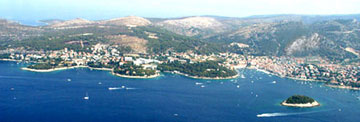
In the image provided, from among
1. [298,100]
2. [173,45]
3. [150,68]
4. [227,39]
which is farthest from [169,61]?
[227,39]

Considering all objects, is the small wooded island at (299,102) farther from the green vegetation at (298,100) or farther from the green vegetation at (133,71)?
the green vegetation at (133,71)

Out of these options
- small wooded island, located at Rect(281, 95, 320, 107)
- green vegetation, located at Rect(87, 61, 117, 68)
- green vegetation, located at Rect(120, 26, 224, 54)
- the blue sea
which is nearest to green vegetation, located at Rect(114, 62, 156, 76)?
the blue sea

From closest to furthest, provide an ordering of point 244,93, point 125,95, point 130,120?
point 130,120 < point 125,95 < point 244,93

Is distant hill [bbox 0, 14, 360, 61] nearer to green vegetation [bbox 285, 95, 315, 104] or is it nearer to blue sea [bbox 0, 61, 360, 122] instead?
blue sea [bbox 0, 61, 360, 122]

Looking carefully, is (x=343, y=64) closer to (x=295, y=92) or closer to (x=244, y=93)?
(x=295, y=92)

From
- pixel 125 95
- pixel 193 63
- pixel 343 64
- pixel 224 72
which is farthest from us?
pixel 343 64

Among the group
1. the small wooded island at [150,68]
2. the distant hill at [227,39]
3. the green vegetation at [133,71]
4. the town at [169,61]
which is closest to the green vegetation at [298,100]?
the town at [169,61]

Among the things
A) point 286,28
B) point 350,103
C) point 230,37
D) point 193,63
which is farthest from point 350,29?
point 350,103

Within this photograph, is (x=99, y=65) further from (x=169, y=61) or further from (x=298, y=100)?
(x=298, y=100)
